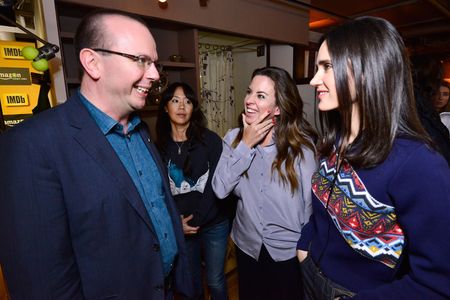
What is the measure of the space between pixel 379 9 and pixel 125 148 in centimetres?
475

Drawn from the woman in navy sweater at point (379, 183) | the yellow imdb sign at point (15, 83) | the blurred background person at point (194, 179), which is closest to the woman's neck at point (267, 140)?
the blurred background person at point (194, 179)

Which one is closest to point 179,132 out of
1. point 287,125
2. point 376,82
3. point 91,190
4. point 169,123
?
point 169,123

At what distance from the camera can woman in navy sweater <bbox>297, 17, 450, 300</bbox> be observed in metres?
0.68

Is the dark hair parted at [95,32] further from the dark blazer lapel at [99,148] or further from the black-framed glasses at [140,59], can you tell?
the dark blazer lapel at [99,148]

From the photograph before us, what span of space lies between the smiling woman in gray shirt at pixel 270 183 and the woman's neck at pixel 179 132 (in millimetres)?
500

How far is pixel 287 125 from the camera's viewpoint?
1535 mm

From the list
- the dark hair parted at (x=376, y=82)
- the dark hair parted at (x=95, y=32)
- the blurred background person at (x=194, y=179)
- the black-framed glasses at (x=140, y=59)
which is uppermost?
the dark hair parted at (x=95, y=32)

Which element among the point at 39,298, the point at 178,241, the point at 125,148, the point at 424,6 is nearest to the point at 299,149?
the point at 178,241

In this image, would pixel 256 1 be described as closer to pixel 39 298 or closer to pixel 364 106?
pixel 364 106

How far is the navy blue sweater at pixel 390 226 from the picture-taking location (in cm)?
67

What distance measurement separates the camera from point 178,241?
1241mm

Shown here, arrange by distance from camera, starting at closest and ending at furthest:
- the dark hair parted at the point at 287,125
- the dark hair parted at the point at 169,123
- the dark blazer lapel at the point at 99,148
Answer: the dark blazer lapel at the point at 99,148 < the dark hair parted at the point at 287,125 < the dark hair parted at the point at 169,123

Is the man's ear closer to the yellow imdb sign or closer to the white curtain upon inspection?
the yellow imdb sign

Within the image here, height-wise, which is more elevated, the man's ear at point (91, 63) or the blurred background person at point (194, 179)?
the man's ear at point (91, 63)
